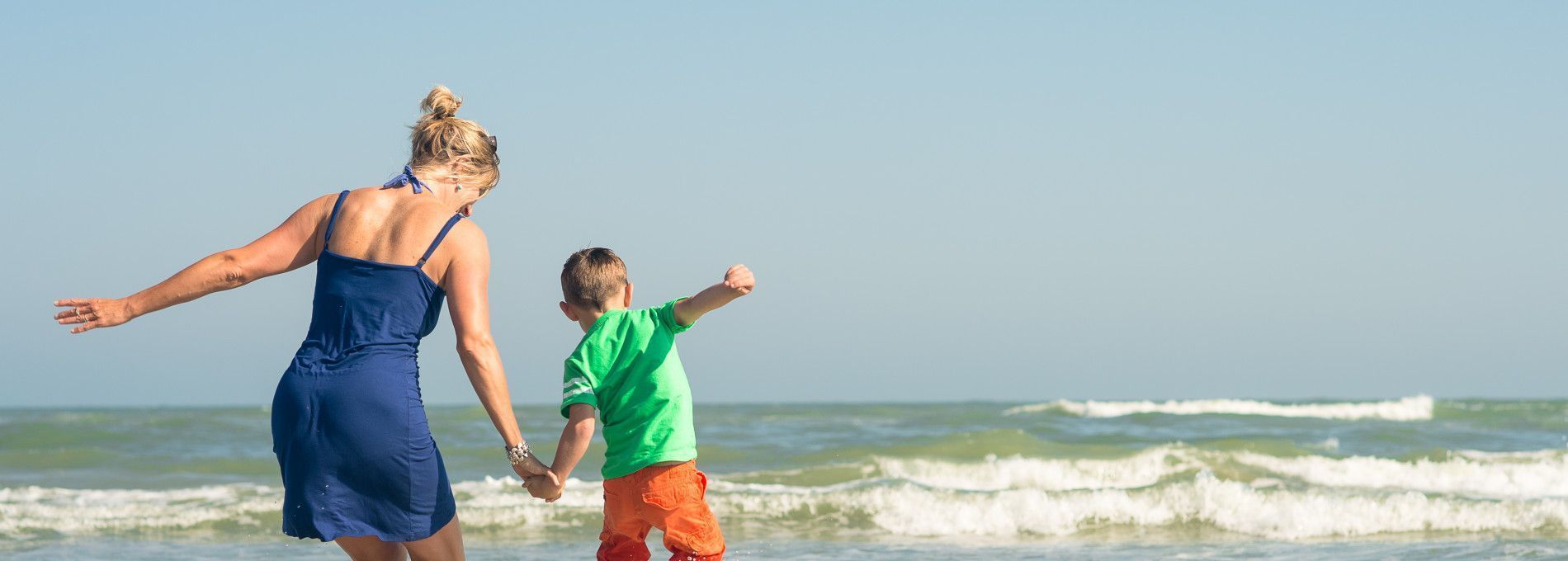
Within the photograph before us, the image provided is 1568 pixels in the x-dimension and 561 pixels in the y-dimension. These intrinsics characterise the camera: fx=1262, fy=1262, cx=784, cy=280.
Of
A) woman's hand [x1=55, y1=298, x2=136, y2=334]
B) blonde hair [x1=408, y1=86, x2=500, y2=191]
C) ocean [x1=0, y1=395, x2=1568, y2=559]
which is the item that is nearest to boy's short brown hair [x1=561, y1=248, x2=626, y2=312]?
blonde hair [x1=408, y1=86, x2=500, y2=191]

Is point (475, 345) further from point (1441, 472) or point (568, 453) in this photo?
point (1441, 472)

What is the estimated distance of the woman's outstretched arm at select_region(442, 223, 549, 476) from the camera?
2.84 meters

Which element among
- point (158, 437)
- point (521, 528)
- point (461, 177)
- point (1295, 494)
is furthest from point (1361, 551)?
point (158, 437)

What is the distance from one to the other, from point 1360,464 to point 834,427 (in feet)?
21.5

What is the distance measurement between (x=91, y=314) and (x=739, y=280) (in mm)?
1464

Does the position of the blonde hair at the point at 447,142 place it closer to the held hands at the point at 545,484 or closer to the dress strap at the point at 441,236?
the dress strap at the point at 441,236

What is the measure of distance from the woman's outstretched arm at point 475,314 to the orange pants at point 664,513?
65 cm

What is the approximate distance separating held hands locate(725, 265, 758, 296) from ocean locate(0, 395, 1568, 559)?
383 centimetres

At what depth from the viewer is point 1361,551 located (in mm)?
6750

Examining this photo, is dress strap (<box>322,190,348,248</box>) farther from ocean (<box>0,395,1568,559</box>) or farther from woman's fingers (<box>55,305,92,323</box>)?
ocean (<box>0,395,1568,559</box>)

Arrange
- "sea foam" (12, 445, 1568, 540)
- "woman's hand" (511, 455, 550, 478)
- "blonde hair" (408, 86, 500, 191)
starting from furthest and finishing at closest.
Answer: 1. "sea foam" (12, 445, 1568, 540)
2. "woman's hand" (511, 455, 550, 478)
3. "blonde hair" (408, 86, 500, 191)

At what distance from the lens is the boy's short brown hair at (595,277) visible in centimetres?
346

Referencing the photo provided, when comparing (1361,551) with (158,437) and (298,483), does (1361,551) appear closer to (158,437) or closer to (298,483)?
(298,483)

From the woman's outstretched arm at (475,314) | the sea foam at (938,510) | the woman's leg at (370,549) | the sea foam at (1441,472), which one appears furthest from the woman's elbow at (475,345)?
the sea foam at (1441,472)
